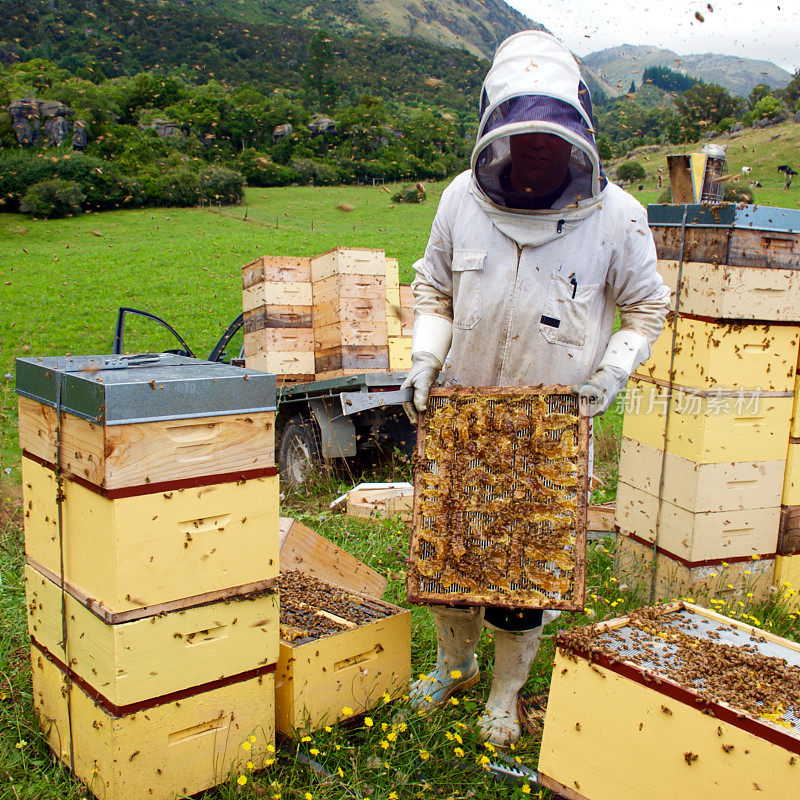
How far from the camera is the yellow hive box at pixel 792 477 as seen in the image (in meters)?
3.71

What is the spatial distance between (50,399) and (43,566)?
0.64 meters

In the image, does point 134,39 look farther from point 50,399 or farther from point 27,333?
point 50,399

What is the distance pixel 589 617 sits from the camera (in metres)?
3.62

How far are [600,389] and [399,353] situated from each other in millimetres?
4556

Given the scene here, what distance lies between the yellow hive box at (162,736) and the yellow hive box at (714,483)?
2314mm

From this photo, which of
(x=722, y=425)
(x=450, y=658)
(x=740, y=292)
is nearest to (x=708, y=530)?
(x=722, y=425)

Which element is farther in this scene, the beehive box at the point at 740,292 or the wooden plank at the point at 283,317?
the wooden plank at the point at 283,317

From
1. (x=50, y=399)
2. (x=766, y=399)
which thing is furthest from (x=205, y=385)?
(x=766, y=399)

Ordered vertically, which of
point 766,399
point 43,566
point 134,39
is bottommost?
point 43,566

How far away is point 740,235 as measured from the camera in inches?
135

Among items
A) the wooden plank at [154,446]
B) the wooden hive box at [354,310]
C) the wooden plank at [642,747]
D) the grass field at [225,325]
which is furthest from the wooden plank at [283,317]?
the wooden plank at [642,747]

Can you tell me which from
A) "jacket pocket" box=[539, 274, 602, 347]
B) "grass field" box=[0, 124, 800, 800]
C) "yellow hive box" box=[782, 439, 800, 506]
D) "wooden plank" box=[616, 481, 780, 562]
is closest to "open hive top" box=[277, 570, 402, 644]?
"grass field" box=[0, 124, 800, 800]

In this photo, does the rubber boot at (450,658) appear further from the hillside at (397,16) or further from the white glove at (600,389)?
the hillside at (397,16)

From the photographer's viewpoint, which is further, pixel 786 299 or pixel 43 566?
pixel 786 299
